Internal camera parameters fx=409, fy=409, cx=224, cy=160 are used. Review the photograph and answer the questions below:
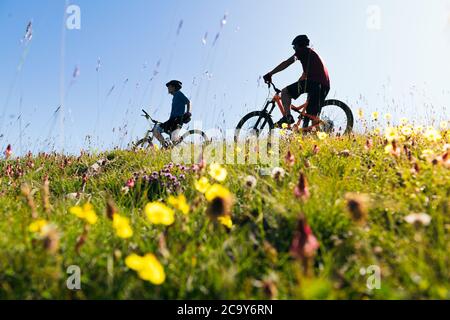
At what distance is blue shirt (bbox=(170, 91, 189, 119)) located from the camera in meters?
11.6

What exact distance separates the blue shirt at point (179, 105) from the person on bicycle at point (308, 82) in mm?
3586

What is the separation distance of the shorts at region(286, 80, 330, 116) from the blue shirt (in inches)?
152

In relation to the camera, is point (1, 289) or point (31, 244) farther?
point (31, 244)

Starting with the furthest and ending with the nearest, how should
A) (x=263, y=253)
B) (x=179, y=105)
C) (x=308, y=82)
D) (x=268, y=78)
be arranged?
(x=179, y=105)
(x=268, y=78)
(x=308, y=82)
(x=263, y=253)

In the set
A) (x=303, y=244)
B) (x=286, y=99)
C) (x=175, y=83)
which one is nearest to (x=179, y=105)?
(x=175, y=83)

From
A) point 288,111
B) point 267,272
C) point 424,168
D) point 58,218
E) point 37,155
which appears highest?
point 288,111

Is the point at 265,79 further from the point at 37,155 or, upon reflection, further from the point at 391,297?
the point at 391,297

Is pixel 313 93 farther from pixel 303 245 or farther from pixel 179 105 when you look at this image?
pixel 303 245

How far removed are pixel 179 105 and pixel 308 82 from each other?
4230 mm

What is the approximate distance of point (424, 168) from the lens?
3.11m

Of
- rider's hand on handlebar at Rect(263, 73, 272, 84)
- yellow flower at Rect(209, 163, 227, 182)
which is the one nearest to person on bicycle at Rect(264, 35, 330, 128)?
rider's hand on handlebar at Rect(263, 73, 272, 84)

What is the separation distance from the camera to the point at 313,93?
28.9 feet

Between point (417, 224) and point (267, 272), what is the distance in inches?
31.1
